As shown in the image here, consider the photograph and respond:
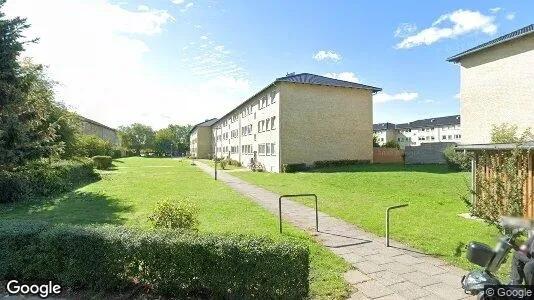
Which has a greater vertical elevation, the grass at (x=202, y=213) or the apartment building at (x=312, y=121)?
the apartment building at (x=312, y=121)

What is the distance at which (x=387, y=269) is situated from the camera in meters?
6.09

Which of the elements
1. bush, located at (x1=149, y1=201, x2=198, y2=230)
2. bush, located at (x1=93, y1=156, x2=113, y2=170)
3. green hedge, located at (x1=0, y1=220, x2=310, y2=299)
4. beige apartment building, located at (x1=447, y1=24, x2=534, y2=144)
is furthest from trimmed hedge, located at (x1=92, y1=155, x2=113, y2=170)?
beige apartment building, located at (x1=447, y1=24, x2=534, y2=144)

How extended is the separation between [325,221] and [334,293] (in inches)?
208

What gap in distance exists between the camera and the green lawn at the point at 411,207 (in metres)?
7.93

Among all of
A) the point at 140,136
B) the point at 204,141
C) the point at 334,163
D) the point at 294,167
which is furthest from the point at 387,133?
the point at 140,136

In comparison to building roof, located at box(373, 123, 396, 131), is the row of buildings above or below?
below

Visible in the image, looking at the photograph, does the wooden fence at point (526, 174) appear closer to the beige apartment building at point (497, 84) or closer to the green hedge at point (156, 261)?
the green hedge at point (156, 261)

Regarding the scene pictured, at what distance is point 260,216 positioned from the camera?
1102cm

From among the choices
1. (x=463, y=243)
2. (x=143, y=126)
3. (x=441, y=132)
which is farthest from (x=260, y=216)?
(x=143, y=126)

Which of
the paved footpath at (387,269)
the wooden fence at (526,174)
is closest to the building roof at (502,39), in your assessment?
the wooden fence at (526,174)

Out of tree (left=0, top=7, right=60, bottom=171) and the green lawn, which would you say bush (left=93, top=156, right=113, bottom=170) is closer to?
tree (left=0, top=7, right=60, bottom=171)

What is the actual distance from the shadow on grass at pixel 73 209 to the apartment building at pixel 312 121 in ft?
55.6

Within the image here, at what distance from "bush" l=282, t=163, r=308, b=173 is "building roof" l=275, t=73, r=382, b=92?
727cm

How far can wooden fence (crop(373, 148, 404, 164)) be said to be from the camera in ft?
116
